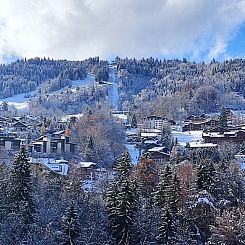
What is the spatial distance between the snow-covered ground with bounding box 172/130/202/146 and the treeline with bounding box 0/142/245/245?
35.8 m

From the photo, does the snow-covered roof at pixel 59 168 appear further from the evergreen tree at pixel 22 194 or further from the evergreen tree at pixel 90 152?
the evergreen tree at pixel 22 194

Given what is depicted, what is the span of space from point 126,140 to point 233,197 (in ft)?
122

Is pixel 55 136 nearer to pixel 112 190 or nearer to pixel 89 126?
pixel 89 126

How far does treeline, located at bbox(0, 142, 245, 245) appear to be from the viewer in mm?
27625

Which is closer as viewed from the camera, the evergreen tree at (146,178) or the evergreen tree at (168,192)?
the evergreen tree at (168,192)

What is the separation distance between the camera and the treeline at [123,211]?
27625 mm

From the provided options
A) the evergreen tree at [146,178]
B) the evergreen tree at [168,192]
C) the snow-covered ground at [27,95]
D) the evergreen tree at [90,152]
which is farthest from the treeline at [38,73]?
the evergreen tree at [168,192]

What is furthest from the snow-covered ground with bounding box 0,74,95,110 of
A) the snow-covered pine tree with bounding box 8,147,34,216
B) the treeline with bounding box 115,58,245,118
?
the snow-covered pine tree with bounding box 8,147,34,216

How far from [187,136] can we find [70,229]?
162 ft

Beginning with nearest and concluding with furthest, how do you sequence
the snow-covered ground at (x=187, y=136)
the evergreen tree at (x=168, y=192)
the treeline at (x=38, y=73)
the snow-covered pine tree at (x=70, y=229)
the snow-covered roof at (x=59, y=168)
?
the snow-covered pine tree at (x=70, y=229) → the evergreen tree at (x=168, y=192) → the snow-covered roof at (x=59, y=168) → the snow-covered ground at (x=187, y=136) → the treeline at (x=38, y=73)

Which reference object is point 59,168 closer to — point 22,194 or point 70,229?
point 22,194

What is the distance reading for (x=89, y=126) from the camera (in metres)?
67.4

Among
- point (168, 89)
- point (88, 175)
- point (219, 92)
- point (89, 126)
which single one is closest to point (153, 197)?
point (88, 175)

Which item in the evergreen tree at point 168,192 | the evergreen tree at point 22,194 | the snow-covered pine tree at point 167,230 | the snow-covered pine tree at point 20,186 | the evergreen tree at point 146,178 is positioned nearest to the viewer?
the evergreen tree at point 22,194
